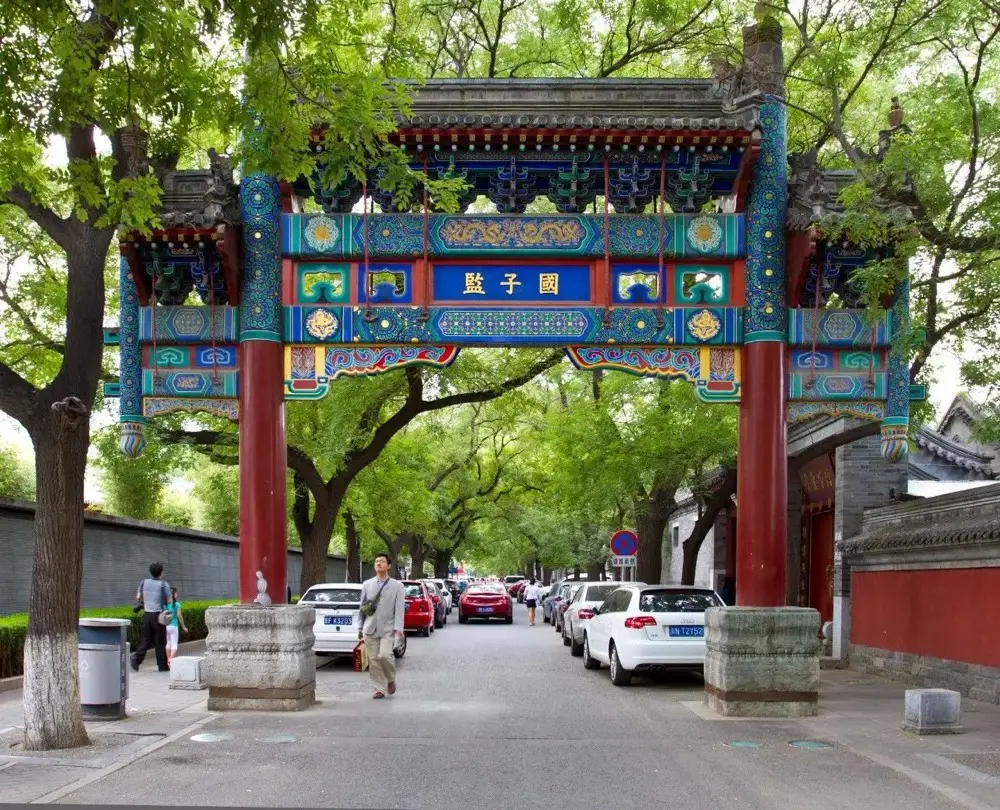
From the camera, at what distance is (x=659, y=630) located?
1479 centimetres

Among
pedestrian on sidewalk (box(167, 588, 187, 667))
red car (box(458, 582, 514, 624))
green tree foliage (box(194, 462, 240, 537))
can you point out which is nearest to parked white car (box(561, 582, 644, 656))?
pedestrian on sidewalk (box(167, 588, 187, 667))

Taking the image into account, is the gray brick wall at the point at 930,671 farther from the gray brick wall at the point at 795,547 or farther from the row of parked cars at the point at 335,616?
the row of parked cars at the point at 335,616

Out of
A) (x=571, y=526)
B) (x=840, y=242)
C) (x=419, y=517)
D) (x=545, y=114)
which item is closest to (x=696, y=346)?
(x=840, y=242)

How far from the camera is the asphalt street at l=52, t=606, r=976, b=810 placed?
25.3 ft

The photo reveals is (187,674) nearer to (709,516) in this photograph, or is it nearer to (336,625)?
(336,625)

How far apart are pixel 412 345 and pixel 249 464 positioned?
7.52 ft

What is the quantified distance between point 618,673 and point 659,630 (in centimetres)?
108

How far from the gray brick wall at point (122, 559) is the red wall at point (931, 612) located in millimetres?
13220

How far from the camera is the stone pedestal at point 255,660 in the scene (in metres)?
11.8

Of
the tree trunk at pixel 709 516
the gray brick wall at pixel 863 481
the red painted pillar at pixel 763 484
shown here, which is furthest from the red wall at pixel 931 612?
the tree trunk at pixel 709 516

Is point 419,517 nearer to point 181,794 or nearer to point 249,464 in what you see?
point 249,464

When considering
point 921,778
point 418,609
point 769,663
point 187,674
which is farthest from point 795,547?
point 921,778

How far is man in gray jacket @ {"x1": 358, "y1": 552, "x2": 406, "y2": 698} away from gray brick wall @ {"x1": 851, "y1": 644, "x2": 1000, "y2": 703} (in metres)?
7.17

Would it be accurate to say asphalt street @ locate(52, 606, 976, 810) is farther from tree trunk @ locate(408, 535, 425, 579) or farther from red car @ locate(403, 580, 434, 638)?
tree trunk @ locate(408, 535, 425, 579)
